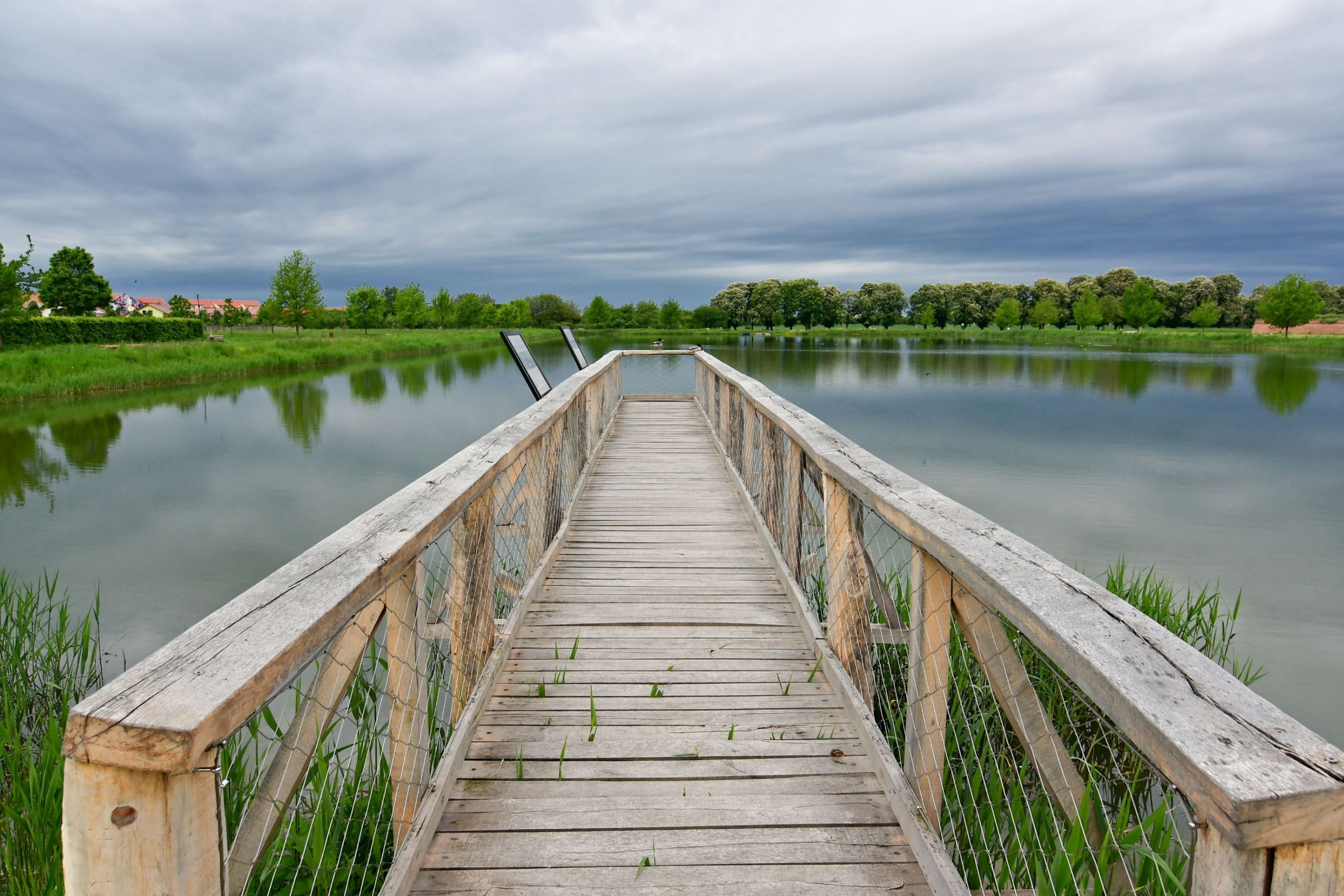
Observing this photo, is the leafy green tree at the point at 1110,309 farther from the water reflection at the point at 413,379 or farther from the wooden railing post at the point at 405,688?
the wooden railing post at the point at 405,688

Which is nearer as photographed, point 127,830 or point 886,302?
point 127,830

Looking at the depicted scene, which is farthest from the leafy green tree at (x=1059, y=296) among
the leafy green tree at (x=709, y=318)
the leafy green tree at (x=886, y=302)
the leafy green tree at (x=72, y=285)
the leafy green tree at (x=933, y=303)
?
the leafy green tree at (x=72, y=285)

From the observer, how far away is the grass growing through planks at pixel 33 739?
2484mm

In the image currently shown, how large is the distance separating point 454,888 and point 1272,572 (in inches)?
359

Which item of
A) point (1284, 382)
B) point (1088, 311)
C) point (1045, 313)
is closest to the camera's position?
point (1284, 382)

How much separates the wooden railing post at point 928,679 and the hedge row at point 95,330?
31.8 meters

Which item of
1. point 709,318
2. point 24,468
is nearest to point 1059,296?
point 709,318

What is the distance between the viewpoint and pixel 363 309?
62094 millimetres

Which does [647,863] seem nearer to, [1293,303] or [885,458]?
[885,458]

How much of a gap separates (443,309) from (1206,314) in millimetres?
71092

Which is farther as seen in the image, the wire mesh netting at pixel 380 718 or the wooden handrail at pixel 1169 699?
the wire mesh netting at pixel 380 718

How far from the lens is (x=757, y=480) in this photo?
5.25m

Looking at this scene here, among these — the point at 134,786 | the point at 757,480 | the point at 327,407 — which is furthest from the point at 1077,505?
the point at 327,407

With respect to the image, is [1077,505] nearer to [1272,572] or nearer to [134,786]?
[1272,572]
